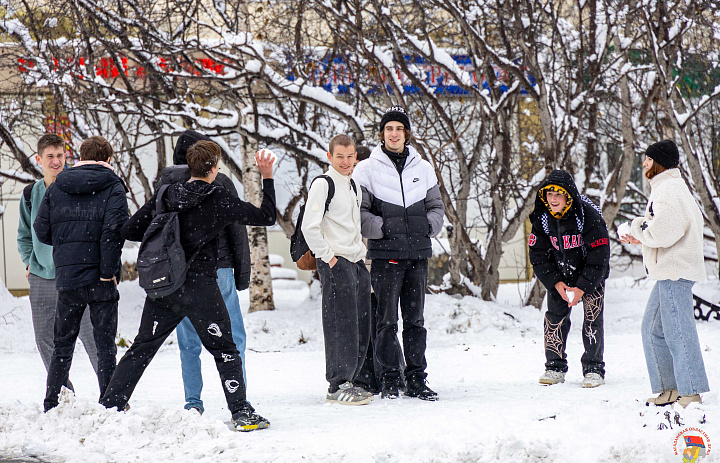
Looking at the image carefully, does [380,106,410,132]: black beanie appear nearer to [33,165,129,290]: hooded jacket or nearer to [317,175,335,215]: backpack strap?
[317,175,335,215]: backpack strap

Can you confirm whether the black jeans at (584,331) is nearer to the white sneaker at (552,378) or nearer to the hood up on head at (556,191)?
the white sneaker at (552,378)

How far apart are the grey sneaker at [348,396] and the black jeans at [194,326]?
862 mm

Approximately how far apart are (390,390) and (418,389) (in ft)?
0.65

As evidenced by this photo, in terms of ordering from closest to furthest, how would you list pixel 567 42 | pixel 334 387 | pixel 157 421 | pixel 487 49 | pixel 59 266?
pixel 157 421
pixel 59 266
pixel 334 387
pixel 487 49
pixel 567 42

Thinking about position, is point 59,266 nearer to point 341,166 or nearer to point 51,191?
point 51,191

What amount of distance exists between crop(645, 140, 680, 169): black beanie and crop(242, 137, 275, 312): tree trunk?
22.6 feet

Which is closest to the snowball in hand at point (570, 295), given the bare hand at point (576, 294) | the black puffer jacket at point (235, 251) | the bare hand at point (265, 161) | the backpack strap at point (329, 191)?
the bare hand at point (576, 294)

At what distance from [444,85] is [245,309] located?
16.9 feet

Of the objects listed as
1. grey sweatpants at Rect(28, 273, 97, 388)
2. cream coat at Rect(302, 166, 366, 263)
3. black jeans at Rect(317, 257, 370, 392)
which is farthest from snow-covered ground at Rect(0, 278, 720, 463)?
cream coat at Rect(302, 166, 366, 263)

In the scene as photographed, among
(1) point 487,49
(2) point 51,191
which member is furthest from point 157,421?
(1) point 487,49

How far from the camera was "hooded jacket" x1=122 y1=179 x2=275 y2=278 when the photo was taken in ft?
12.9

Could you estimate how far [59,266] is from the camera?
4281 millimetres

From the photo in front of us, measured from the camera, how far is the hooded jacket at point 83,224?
14.0 ft

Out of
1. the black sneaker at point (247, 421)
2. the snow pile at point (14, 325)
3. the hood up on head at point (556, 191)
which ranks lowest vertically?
the black sneaker at point (247, 421)
